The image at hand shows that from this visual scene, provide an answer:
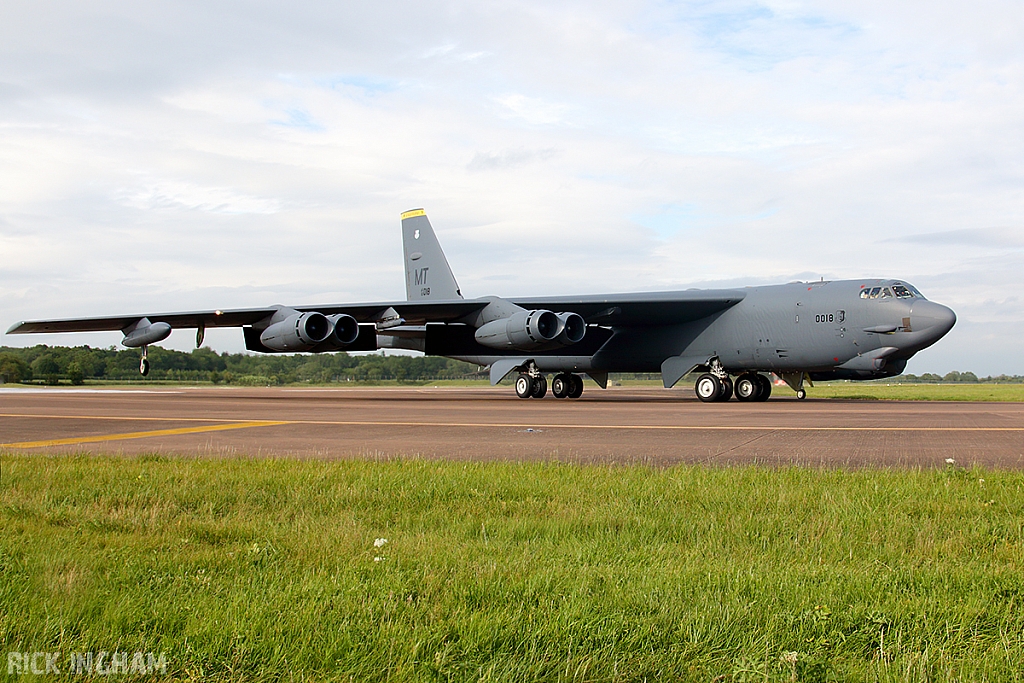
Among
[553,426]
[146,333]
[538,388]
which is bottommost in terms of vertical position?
[538,388]

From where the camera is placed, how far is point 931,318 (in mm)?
19906

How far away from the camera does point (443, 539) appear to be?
454 cm

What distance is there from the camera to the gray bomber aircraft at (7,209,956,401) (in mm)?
20953

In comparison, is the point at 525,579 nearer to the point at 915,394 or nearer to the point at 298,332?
the point at 298,332

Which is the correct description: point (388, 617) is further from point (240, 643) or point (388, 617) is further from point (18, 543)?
point (18, 543)

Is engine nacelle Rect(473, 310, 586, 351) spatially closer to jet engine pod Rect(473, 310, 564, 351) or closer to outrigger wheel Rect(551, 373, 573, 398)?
jet engine pod Rect(473, 310, 564, 351)

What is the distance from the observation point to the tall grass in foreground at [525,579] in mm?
2900

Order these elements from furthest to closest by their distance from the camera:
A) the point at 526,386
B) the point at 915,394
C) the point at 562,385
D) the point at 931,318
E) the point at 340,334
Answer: the point at 915,394, the point at 562,385, the point at 526,386, the point at 340,334, the point at 931,318

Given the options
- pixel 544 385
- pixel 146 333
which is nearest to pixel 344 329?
pixel 544 385

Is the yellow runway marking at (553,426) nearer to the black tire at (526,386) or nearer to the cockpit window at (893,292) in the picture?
the cockpit window at (893,292)

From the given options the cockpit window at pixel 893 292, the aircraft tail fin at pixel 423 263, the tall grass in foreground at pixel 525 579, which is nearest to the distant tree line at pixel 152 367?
the aircraft tail fin at pixel 423 263

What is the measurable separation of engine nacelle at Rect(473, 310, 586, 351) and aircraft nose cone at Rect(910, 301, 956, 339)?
28.2 feet

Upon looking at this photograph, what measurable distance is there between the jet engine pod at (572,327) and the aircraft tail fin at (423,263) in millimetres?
7554

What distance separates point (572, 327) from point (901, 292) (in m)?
8.62
